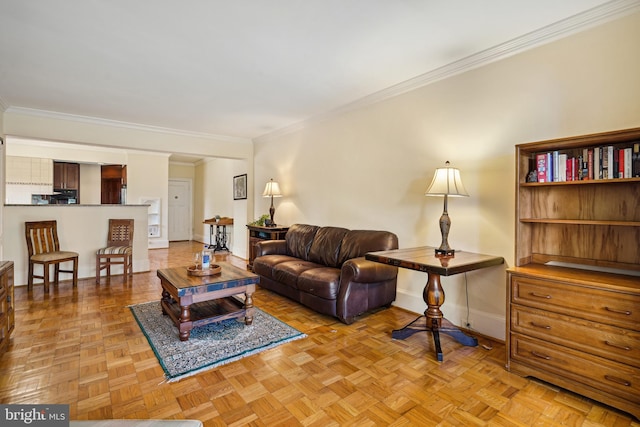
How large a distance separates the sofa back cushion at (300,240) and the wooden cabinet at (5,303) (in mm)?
2863

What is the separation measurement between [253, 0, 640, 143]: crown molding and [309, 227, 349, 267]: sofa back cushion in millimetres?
1639

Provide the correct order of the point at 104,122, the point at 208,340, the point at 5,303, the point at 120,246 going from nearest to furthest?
the point at 5,303 → the point at 208,340 → the point at 104,122 → the point at 120,246

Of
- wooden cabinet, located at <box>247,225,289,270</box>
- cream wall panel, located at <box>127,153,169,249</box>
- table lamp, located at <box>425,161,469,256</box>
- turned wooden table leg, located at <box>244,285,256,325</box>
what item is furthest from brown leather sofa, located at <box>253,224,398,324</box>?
cream wall panel, located at <box>127,153,169,249</box>

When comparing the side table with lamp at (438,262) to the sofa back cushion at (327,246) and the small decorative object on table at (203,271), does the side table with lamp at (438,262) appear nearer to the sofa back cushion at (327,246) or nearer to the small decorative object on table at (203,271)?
the sofa back cushion at (327,246)

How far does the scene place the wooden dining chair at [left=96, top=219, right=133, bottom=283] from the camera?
4.77 meters

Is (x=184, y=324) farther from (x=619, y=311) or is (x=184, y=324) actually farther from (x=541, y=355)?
(x=619, y=311)

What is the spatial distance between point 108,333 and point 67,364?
0.55 m

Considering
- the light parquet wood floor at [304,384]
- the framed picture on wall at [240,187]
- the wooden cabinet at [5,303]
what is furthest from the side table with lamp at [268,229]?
the wooden cabinet at [5,303]

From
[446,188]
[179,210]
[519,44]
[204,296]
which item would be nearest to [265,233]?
[204,296]

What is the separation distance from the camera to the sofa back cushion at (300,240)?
4.32m

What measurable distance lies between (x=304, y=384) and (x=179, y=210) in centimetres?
875

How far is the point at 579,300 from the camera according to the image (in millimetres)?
1944

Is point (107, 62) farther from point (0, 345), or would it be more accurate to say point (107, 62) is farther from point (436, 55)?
point (436, 55)

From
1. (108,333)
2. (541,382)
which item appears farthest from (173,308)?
(541,382)
